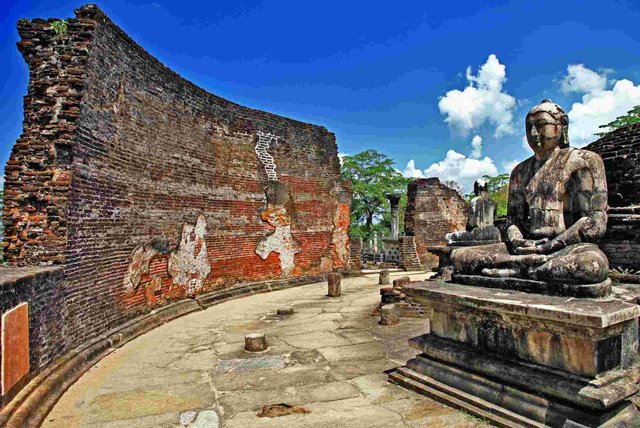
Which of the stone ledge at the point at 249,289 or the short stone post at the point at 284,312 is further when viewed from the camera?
the stone ledge at the point at 249,289

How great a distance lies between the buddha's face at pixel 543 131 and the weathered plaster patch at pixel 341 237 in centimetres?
848

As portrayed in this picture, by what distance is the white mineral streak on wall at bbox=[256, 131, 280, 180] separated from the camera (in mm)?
10398

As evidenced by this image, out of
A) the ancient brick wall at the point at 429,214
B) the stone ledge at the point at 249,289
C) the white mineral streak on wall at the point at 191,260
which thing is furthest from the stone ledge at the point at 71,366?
the ancient brick wall at the point at 429,214

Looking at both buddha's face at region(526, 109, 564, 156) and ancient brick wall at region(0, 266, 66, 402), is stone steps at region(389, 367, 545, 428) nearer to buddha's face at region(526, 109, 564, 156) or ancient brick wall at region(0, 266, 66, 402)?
buddha's face at region(526, 109, 564, 156)

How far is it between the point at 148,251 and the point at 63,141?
A: 2.44 metres

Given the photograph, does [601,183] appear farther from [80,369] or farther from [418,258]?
[418,258]

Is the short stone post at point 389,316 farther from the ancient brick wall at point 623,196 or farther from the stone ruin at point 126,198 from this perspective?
the stone ruin at point 126,198

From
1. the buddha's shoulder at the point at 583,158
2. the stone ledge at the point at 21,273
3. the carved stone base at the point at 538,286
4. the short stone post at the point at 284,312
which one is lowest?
the short stone post at the point at 284,312

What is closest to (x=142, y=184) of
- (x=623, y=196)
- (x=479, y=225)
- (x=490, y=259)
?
(x=490, y=259)

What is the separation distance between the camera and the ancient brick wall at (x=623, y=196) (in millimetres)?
6398

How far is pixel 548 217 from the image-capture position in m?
3.73

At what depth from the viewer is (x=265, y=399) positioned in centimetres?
372

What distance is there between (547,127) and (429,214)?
1263cm

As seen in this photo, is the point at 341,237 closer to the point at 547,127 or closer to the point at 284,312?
the point at 284,312
